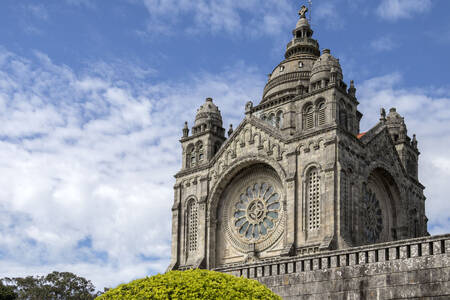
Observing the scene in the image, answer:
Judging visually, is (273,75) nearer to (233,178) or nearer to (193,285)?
(233,178)

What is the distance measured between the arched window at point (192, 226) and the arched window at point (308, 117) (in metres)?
11.4

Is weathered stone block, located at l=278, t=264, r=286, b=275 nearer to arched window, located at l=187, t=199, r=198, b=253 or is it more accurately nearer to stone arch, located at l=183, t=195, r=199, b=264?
stone arch, located at l=183, t=195, r=199, b=264

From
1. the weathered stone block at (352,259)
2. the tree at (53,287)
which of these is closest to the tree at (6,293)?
the tree at (53,287)

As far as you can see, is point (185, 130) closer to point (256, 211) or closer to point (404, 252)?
point (256, 211)

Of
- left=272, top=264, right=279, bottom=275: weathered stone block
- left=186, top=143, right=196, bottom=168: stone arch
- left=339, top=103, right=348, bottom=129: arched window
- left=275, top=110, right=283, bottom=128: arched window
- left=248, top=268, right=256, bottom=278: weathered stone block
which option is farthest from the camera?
left=275, top=110, right=283, bottom=128: arched window

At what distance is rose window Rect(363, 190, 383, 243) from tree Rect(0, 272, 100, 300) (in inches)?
1268

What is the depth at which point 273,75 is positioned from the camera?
2361 inches

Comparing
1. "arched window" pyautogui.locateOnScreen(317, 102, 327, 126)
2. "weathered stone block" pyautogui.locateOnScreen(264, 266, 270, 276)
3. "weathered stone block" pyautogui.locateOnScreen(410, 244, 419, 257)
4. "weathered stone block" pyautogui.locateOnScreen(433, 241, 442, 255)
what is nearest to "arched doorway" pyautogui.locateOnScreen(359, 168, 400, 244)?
"arched window" pyautogui.locateOnScreen(317, 102, 327, 126)

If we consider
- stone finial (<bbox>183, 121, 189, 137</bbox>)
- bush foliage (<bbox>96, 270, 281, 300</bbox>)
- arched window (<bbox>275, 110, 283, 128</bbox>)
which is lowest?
bush foliage (<bbox>96, 270, 281, 300</bbox>)

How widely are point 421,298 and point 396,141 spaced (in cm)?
3053

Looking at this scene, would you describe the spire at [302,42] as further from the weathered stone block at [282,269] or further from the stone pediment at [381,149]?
the weathered stone block at [282,269]

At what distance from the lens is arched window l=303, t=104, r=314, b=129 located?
146ft

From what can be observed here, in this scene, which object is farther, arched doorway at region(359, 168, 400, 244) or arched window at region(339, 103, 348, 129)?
arched doorway at region(359, 168, 400, 244)

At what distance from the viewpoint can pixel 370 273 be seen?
26.0 m
